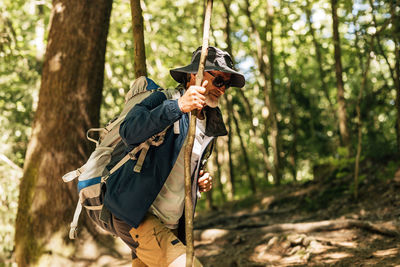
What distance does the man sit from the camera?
8.34 feet

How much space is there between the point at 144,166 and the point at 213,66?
2.67ft

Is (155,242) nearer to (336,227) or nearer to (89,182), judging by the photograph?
(89,182)

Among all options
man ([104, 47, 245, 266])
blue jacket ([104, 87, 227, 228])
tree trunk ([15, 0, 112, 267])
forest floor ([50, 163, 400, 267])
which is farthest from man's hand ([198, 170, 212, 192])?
tree trunk ([15, 0, 112, 267])

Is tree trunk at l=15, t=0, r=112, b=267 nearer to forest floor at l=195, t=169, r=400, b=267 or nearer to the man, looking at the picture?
forest floor at l=195, t=169, r=400, b=267

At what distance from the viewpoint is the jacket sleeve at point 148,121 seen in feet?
8.24

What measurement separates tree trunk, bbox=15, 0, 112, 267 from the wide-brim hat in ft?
11.4

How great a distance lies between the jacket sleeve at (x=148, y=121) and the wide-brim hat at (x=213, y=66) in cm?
47

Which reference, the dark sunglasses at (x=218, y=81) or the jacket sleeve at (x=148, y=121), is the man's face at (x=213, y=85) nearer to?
the dark sunglasses at (x=218, y=81)

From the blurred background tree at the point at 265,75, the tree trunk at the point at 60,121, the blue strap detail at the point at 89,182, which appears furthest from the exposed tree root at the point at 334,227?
the blue strap detail at the point at 89,182

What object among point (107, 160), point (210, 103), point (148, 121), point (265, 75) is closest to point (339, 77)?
point (265, 75)

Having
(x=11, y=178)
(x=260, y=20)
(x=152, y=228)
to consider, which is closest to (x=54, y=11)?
(x=11, y=178)

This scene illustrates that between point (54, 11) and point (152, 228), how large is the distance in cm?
489

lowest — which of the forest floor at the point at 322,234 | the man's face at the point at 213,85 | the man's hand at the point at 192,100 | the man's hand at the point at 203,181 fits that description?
the forest floor at the point at 322,234

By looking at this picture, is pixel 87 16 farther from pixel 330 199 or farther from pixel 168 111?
pixel 330 199
